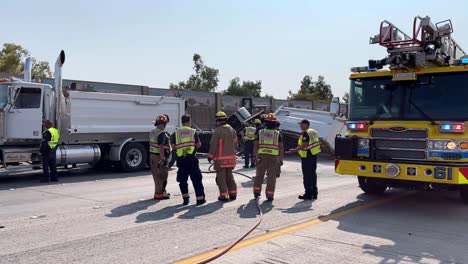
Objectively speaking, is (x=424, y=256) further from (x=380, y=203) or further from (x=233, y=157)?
(x=233, y=157)

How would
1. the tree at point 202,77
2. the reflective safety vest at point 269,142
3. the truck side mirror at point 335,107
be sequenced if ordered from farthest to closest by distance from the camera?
1. the tree at point 202,77
2. the truck side mirror at point 335,107
3. the reflective safety vest at point 269,142

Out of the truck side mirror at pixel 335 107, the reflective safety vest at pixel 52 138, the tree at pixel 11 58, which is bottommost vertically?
the reflective safety vest at pixel 52 138

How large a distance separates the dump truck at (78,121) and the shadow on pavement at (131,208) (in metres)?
5.15

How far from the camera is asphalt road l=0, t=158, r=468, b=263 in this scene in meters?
5.36

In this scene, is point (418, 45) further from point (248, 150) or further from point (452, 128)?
point (248, 150)

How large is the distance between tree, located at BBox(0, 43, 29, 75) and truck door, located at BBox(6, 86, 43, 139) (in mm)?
30318

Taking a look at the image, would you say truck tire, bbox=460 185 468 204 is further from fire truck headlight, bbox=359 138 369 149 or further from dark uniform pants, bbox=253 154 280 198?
dark uniform pants, bbox=253 154 280 198

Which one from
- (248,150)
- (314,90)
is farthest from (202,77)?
(248,150)

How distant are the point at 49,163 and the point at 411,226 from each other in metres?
9.04

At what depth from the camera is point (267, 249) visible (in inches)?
220

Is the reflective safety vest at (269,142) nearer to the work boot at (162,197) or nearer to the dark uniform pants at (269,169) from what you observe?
the dark uniform pants at (269,169)

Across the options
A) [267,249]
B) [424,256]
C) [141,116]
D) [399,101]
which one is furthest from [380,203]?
[141,116]

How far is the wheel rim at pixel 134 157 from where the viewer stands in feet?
47.1

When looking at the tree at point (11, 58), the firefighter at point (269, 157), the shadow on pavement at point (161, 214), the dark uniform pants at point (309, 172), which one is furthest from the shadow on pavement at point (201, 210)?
the tree at point (11, 58)
